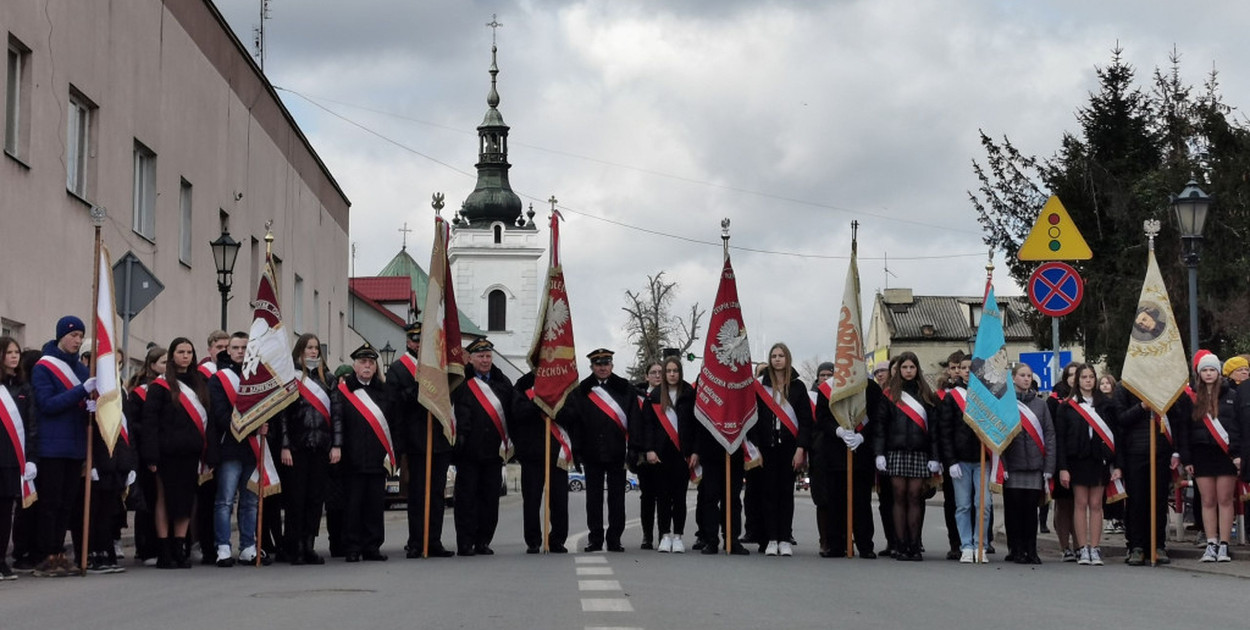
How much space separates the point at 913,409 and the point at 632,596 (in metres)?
5.75

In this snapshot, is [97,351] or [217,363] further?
[217,363]

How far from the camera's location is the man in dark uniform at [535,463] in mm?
16922

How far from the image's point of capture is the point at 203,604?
36.8 ft

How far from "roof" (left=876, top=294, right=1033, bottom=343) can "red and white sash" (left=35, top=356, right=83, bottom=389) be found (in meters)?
97.7

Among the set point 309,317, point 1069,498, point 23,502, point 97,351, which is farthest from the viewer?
point 309,317

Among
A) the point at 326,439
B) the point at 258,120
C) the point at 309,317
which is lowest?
the point at 326,439

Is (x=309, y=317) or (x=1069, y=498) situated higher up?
(x=309, y=317)

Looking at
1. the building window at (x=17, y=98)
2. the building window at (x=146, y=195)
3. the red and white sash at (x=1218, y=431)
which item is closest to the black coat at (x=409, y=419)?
the red and white sash at (x=1218, y=431)

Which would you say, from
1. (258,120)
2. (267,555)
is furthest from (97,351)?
(258,120)

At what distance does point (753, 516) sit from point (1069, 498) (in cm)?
299

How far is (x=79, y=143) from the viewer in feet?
82.5

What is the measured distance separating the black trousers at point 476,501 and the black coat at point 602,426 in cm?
81

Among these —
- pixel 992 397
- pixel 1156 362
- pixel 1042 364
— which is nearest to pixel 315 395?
pixel 992 397

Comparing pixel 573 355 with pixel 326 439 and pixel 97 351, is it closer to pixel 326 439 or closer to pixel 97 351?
pixel 326 439
